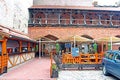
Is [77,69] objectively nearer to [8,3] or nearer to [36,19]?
[8,3]

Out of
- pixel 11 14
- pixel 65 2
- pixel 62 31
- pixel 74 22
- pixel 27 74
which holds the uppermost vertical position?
pixel 65 2

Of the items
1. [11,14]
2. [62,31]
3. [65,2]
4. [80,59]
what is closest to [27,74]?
[80,59]

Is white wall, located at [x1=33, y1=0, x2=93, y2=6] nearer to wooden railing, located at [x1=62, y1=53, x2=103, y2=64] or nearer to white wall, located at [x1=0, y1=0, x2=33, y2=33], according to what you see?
white wall, located at [x1=0, y1=0, x2=33, y2=33]

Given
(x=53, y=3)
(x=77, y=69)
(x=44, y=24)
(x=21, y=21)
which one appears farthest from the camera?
(x=53, y=3)

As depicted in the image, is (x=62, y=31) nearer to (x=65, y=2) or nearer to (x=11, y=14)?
(x=65, y=2)

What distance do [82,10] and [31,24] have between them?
24.1ft

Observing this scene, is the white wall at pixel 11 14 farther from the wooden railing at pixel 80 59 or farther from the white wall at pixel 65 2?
the white wall at pixel 65 2

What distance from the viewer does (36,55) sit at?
31969 millimetres

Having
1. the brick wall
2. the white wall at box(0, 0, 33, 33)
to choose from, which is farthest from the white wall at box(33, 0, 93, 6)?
the white wall at box(0, 0, 33, 33)

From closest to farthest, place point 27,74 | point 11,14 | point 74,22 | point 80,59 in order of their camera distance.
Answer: point 27,74
point 80,59
point 11,14
point 74,22

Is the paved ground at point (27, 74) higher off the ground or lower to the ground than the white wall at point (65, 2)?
lower

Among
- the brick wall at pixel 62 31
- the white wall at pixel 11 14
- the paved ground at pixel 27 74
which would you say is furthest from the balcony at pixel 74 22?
the paved ground at pixel 27 74

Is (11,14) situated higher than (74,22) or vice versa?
(74,22)

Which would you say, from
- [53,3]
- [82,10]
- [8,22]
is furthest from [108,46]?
[53,3]
